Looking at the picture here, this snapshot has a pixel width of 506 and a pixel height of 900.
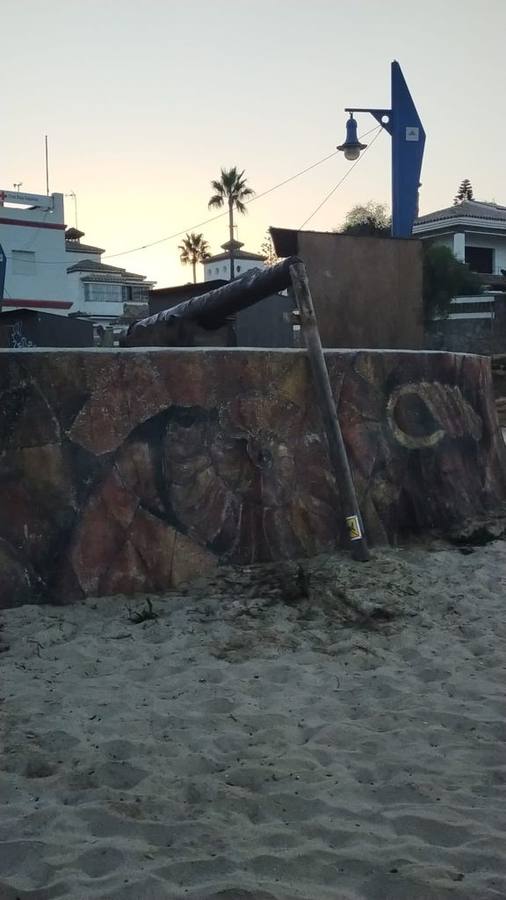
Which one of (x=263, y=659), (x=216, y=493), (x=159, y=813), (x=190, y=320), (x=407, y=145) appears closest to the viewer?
(x=159, y=813)

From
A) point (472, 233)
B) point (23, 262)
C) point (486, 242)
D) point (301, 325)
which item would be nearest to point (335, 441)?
point (301, 325)

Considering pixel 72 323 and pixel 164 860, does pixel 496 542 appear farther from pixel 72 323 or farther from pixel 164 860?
pixel 72 323

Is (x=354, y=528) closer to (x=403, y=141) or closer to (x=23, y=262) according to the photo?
(x=403, y=141)

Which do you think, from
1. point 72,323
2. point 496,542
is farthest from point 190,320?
point 72,323

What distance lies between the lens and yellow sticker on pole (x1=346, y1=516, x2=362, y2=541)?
16.1 feet

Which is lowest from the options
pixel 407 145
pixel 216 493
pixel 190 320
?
pixel 216 493

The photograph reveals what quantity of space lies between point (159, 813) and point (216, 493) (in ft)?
7.98

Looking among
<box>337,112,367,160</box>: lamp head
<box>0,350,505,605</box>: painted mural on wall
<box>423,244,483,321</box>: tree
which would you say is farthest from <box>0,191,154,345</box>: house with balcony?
<box>0,350,505,605</box>: painted mural on wall

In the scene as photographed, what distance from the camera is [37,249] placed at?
108ft

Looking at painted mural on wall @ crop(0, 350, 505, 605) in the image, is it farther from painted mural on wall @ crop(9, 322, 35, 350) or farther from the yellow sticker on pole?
painted mural on wall @ crop(9, 322, 35, 350)

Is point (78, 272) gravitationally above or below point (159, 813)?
above

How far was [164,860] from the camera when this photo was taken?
2301 mm

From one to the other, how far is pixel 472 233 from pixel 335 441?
3427 cm

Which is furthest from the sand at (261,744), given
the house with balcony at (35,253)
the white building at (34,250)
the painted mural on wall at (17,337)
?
the white building at (34,250)
